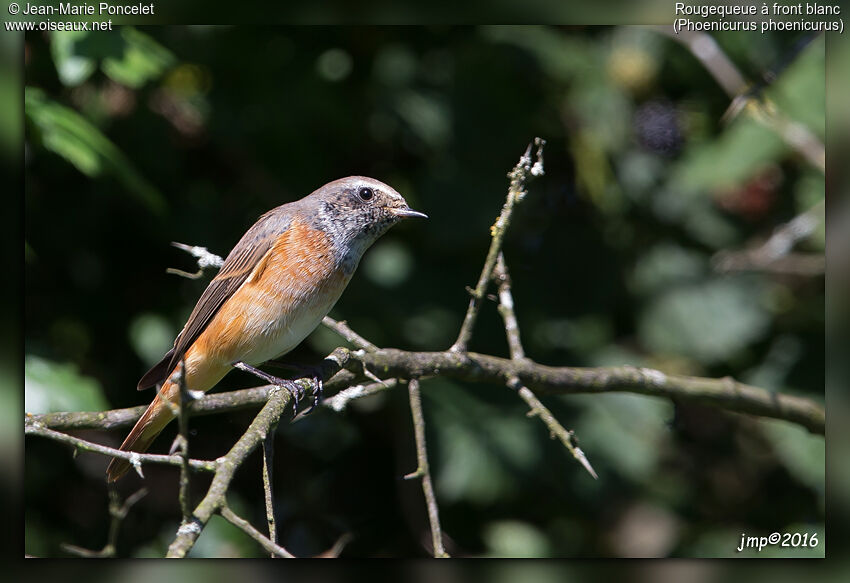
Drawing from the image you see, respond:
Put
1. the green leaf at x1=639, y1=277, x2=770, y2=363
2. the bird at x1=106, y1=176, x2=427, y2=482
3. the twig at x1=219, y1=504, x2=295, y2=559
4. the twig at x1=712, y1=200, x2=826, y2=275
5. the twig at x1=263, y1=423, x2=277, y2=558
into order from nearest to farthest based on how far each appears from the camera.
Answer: the twig at x1=219, y1=504, x2=295, y2=559 < the twig at x1=263, y1=423, x2=277, y2=558 < the twig at x1=712, y1=200, x2=826, y2=275 < the bird at x1=106, y1=176, x2=427, y2=482 < the green leaf at x1=639, y1=277, x2=770, y2=363

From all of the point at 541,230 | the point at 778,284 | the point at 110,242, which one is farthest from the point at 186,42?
the point at 778,284

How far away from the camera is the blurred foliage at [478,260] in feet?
14.5

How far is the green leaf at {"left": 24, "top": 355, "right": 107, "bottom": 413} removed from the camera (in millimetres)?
3398

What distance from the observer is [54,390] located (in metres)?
3.46

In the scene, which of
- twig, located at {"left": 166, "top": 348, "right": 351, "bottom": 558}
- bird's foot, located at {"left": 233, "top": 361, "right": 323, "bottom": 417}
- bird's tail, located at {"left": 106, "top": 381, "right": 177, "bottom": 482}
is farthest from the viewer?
bird's tail, located at {"left": 106, "top": 381, "right": 177, "bottom": 482}

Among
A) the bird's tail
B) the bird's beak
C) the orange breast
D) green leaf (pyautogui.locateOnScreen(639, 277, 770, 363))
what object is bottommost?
the bird's tail

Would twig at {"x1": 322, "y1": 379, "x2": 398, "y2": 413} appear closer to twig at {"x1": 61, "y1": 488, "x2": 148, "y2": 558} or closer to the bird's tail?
the bird's tail

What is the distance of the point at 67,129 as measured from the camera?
3461mm

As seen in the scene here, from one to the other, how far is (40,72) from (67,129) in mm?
1039

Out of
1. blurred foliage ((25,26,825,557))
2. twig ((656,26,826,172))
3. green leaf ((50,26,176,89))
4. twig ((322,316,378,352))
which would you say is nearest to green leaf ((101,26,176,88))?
green leaf ((50,26,176,89))

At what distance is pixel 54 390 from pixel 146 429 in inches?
16.3

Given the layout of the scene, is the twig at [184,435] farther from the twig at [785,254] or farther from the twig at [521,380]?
the twig at [785,254]

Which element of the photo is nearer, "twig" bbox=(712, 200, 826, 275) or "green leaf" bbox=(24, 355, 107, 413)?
"twig" bbox=(712, 200, 826, 275)

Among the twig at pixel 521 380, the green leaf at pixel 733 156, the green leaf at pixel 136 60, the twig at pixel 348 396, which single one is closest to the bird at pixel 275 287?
the twig at pixel 521 380
